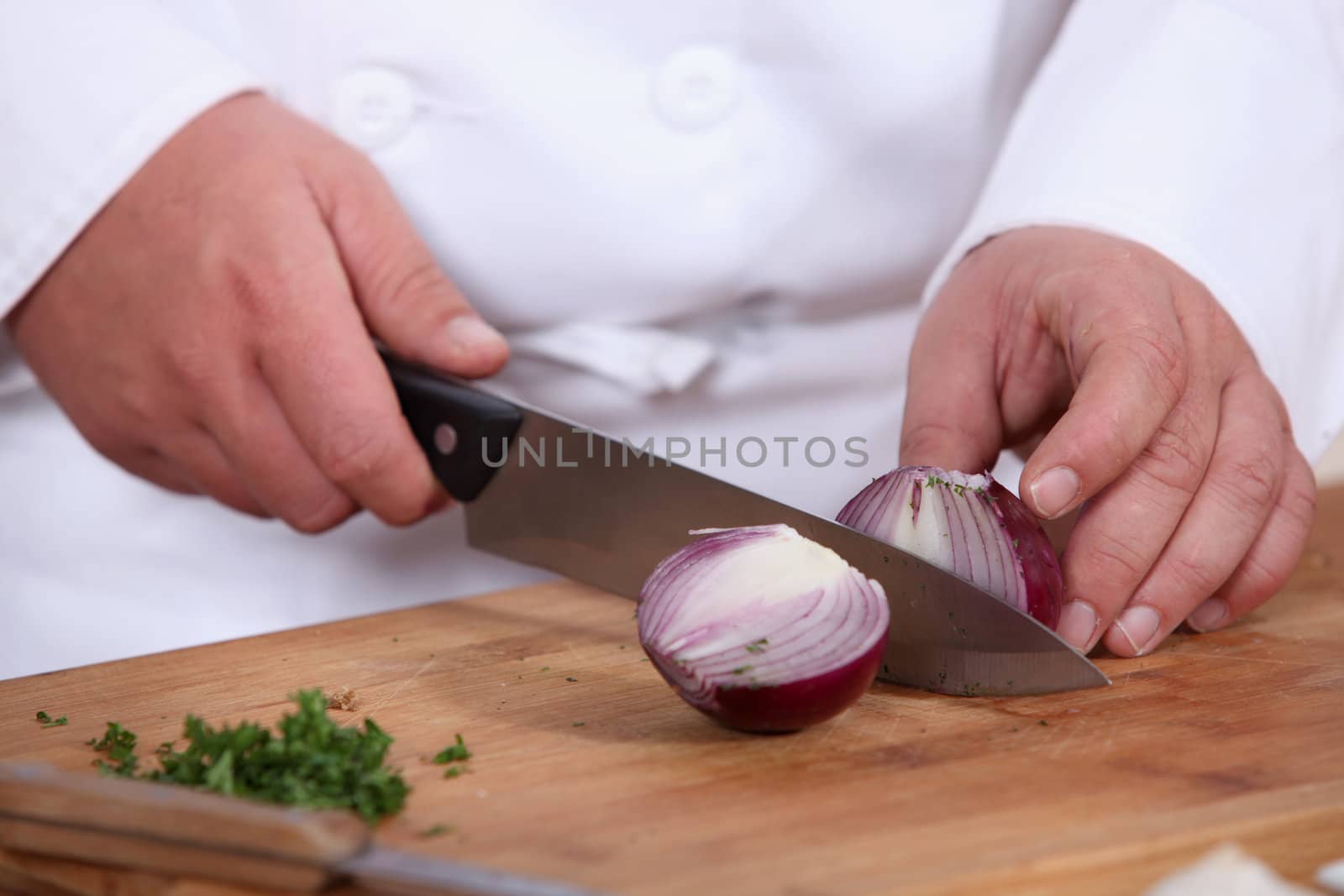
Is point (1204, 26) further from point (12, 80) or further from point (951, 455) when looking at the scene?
point (12, 80)

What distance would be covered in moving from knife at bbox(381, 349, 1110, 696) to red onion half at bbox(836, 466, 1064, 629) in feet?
0.08

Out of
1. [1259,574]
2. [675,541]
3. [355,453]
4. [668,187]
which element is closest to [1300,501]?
[1259,574]

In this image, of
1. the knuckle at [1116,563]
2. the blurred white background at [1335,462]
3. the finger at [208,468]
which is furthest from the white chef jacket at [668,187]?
the blurred white background at [1335,462]

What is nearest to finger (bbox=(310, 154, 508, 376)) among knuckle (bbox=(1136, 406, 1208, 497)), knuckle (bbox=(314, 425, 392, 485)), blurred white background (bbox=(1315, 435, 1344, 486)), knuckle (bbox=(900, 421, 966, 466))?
knuckle (bbox=(314, 425, 392, 485))

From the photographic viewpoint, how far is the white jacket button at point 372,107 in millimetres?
1401

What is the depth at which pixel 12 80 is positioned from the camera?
136cm

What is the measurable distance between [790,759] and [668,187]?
29.7 inches

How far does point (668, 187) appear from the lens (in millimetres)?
1441

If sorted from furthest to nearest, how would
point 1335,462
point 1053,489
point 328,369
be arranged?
point 1335,462, point 328,369, point 1053,489

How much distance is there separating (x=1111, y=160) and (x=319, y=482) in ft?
3.07

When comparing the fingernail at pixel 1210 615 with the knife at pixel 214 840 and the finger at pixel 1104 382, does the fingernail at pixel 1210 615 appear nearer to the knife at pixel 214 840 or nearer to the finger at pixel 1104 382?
the finger at pixel 1104 382

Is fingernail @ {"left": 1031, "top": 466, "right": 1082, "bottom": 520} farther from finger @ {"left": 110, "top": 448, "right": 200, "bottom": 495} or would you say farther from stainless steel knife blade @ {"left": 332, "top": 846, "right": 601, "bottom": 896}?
finger @ {"left": 110, "top": 448, "right": 200, "bottom": 495}

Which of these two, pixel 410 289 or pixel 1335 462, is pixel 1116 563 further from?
pixel 1335 462

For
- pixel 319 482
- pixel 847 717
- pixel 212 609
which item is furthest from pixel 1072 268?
pixel 212 609
